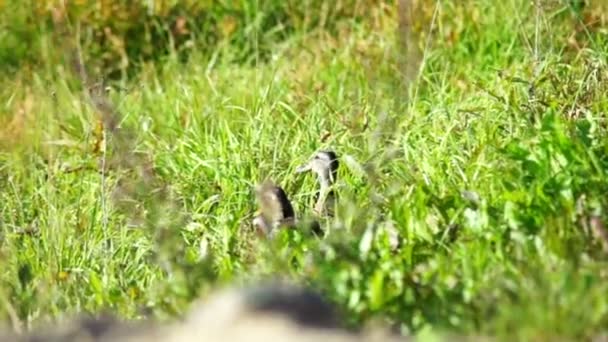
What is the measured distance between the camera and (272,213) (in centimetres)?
523

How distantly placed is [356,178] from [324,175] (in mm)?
131

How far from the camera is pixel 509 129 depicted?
5902mm

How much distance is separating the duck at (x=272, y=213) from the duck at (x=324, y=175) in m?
0.41

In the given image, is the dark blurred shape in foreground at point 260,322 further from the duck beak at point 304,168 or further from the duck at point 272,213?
the duck beak at point 304,168

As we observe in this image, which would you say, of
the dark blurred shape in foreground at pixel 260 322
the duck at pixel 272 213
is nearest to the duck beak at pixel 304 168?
the duck at pixel 272 213

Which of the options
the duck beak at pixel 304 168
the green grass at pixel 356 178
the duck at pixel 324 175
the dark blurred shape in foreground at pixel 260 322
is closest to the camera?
the dark blurred shape in foreground at pixel 260 322

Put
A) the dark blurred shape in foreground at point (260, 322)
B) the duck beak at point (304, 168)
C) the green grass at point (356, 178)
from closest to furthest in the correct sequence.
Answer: the dark blurred shape in foreground at point (260, 322) < the green grass at point (356, 178) < the duck beak at point (304, 168)

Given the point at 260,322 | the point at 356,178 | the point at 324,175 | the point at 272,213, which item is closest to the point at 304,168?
the point at 324,175

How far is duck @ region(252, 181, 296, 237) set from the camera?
17.1 ft

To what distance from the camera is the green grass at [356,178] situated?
3.92 metres

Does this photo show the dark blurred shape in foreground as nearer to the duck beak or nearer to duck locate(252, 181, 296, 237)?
duck locate(252, 181, 296, 237)

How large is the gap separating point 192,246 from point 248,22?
3680 millimetres

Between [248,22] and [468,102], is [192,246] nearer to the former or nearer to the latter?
[468,102]

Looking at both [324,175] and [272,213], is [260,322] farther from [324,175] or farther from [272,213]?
[324,175]
